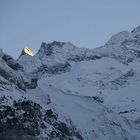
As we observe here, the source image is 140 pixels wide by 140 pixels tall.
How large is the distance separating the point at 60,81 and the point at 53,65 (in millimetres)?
12784

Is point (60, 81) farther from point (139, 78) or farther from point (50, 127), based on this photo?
point (50, 127)

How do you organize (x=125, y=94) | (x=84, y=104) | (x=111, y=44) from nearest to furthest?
1. (x=84, y=104)
2. (x=125, y=94)
3. (x=111, y=44)

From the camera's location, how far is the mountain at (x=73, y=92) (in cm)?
5350

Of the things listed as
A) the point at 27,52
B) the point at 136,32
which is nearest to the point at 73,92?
the point at 136,32

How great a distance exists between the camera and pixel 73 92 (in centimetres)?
12962

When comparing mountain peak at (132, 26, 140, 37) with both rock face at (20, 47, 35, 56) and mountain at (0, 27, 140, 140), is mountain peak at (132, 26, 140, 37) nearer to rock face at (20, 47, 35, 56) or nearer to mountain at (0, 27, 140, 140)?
mountain at (0, 27, 140, 140)

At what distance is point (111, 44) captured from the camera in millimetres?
175125

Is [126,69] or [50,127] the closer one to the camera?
[50,127]

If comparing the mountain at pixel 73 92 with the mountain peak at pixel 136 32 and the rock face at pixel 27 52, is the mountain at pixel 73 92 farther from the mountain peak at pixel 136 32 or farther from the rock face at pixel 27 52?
the rock face at pixel 27 52

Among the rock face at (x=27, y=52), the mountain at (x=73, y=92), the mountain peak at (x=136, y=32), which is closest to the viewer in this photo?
the mountain at (x=73, y=92)

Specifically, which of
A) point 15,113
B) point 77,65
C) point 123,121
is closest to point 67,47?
point 77,65

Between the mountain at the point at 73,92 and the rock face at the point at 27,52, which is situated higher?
the rock face at the point at 27,52

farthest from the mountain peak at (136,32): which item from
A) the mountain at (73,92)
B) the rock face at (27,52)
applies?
the rock face at (27,52)

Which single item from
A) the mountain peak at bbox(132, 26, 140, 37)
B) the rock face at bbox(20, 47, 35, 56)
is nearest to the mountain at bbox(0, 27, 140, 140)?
the mountain peak at bbox(132, 26, 140, 37)
